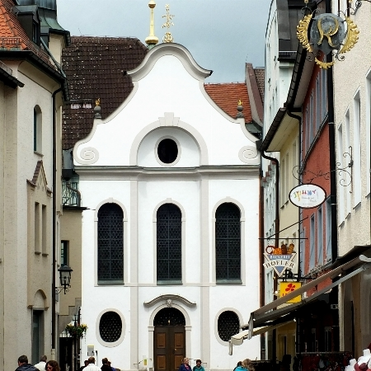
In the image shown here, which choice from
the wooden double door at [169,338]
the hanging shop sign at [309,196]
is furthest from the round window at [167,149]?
the hanging shop sign at [309,196]

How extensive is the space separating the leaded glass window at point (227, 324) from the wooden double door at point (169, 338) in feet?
4.92

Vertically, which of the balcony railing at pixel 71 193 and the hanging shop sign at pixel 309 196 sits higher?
the balcony railing at pixel 71 193

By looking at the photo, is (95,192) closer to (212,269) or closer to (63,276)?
(212,269)

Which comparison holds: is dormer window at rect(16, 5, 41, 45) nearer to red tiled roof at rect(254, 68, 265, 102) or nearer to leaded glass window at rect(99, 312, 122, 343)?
leaded glass window at rect(99, 312, 122, 343)

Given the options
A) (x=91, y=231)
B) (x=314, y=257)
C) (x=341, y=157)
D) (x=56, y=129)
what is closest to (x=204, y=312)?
(x=91, y=231)

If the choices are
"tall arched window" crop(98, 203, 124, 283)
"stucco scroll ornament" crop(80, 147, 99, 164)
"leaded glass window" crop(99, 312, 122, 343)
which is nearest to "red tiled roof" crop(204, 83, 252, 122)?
"stucco scroll ornament" crop(80, 147, 99, 164)

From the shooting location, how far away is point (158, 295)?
149ft

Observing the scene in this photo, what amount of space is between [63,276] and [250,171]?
59.4 feet

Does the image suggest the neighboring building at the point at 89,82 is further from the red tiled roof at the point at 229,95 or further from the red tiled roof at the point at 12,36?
the red tiled roof at the point at 12,36

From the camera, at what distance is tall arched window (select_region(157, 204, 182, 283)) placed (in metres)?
45.8

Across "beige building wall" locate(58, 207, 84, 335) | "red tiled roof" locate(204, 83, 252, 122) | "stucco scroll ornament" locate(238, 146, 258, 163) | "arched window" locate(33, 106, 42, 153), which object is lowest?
"beige building wall" locate(58, 207, 84, 335)

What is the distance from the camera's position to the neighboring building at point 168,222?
4500 cm

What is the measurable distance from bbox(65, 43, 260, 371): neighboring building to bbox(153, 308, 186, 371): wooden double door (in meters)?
0.04

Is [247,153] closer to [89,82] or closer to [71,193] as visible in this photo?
[71,193]
